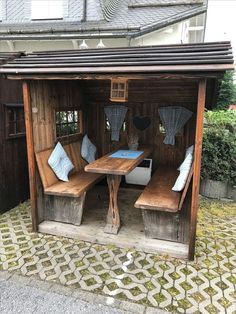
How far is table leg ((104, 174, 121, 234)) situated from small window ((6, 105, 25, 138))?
2.20 meters

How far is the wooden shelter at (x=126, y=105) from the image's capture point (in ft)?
→ 10.5

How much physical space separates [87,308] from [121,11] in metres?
8.52

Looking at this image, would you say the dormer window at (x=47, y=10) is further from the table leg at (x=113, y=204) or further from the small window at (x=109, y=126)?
the table leg at (x=113, y=204)

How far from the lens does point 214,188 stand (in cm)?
588

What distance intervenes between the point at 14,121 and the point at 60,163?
1272 millimetres

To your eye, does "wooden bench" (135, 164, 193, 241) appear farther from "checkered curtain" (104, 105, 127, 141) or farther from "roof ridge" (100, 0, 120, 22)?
"roof ridge" (100, 0, 120, 22)

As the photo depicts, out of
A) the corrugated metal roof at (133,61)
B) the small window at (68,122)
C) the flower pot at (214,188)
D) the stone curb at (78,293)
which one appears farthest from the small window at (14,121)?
the flower pot at (214,188)

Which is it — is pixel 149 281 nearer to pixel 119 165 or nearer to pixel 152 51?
pixel 119 165

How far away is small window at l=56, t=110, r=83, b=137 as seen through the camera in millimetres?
5184


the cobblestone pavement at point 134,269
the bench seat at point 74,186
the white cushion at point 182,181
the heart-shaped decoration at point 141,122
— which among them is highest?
the heart-shaped decoration at point 141,122

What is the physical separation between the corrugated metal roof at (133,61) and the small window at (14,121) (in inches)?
44.5

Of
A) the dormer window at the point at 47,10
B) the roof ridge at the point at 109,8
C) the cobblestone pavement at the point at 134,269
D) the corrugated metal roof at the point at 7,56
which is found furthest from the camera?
the dormer window at the point at 47,10

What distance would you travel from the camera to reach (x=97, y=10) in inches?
305

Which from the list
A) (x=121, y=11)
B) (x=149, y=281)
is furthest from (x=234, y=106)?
(x=149, y=281)
